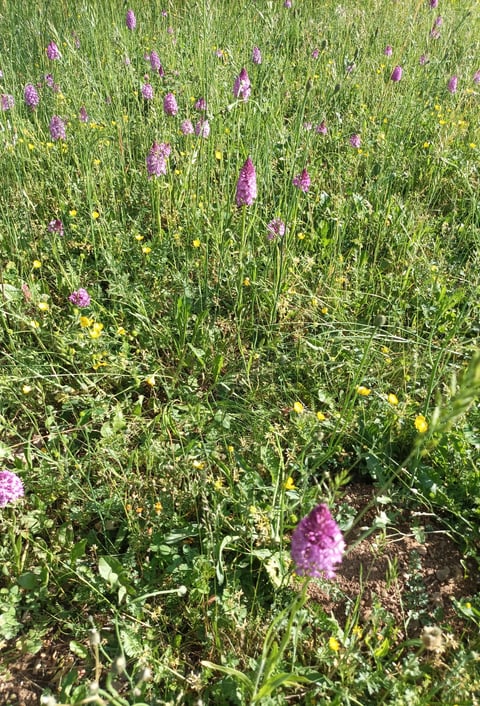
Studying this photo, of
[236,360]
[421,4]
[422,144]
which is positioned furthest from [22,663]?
[421,4]

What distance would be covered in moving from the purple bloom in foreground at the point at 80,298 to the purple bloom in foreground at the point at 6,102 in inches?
57.4

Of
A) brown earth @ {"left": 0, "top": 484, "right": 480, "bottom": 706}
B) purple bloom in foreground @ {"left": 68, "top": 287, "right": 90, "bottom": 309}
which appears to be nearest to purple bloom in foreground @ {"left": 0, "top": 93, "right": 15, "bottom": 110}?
purple bloom in foreground @ {"left": 68, "top": 287, "right": 90, "bottom": 309}

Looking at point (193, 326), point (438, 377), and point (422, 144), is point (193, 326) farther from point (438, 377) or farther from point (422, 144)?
point (422, 144)

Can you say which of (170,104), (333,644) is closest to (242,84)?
(170,104)

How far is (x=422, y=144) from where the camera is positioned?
3.30m

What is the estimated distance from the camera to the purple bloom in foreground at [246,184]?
200cm

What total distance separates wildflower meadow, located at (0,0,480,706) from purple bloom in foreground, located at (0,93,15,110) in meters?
0.08

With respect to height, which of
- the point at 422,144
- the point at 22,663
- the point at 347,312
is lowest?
the point at 22,663

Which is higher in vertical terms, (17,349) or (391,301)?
(391,301)

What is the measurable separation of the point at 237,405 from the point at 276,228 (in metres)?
0.92

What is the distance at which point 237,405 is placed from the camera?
1.92 metres

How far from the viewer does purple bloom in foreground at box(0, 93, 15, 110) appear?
Result: 2799mm

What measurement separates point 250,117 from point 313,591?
2557mm

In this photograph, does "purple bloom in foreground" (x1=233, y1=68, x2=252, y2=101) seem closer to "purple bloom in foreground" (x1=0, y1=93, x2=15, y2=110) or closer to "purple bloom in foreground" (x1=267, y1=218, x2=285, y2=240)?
"purple bloom in foreground" (x1=267, y1=218, x2=285, y2=240)
